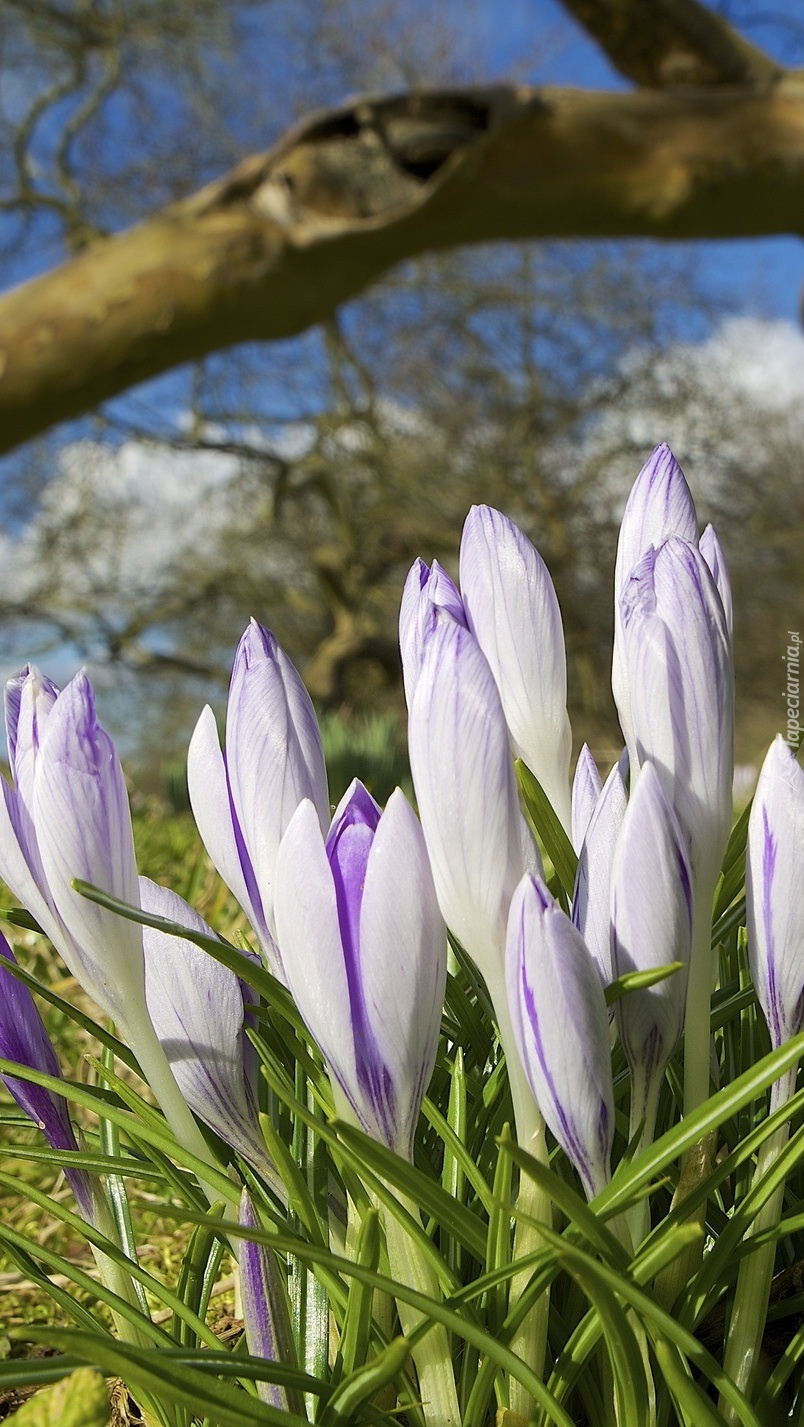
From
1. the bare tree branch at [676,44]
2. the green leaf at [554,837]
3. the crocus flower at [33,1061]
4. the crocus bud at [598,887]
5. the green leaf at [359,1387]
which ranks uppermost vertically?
the bare tree branch at [676,44]

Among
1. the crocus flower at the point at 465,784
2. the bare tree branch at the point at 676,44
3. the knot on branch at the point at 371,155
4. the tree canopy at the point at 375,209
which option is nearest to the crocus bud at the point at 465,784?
the crocus flower at the point at 465,784

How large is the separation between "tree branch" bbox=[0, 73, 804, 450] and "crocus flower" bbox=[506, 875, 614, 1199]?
3269 mm

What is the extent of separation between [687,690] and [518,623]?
0.10 meters

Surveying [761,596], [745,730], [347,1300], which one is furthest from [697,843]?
[761,596]

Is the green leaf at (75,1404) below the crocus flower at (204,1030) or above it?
below

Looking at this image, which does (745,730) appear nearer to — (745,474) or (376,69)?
(745,474)

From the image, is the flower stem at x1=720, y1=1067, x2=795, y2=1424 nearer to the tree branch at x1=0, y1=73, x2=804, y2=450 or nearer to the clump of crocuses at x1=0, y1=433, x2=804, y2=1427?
the clump of crocuses at x1=0, y1=433, x2=804, y2=1427

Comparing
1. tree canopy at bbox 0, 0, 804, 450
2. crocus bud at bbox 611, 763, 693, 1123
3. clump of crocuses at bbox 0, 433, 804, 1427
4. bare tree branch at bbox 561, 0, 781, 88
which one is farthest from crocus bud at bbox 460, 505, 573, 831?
bare tree branch at bbox 561, 0, 781, 88

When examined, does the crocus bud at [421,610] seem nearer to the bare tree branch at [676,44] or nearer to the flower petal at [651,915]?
the flower petal at [651,915]

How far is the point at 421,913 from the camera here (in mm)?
401

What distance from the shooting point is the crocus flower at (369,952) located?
15.7 inches

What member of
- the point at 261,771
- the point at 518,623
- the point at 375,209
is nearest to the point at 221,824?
the point at 261,771

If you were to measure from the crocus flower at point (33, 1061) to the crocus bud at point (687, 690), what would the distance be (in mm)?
287

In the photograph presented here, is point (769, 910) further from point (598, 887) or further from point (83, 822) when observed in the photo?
point (83, 822)
